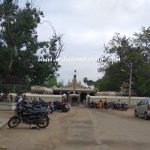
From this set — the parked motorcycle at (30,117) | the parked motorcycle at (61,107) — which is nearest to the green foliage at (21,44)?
the parked motorcycle at (61,107)

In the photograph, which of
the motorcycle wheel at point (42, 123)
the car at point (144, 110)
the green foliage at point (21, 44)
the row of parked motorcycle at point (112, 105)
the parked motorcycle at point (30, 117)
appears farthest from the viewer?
the row of parked motorcycle at point (112, 105)

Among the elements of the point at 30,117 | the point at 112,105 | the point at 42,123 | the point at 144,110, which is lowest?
the point at 42,123

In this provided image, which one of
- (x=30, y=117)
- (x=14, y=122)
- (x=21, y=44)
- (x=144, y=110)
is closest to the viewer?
(x=14, y=122)

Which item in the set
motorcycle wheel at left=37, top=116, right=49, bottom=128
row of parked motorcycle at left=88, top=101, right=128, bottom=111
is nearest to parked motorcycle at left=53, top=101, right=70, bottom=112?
row of parked motorcycle at left=88, top=101, right=128, bottom=111

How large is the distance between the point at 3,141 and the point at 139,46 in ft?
248

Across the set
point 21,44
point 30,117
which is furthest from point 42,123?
point 21,44

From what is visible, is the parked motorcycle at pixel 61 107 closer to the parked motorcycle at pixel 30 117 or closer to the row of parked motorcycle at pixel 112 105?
the row of parked motorcycle at pixel 112 105

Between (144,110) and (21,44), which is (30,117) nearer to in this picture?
(144,110)

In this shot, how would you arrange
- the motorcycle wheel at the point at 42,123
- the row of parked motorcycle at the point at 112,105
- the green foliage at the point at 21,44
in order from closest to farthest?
the motorcycle wheel at the point at 42,123 → the green foliage at the point at 21,44 → the row of parked motorcycle at the point at 112,105

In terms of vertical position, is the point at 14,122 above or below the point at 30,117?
below

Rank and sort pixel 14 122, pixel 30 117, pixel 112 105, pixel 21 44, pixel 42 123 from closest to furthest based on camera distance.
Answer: pixel 14 122 → pixel 30 117 → pixel 42 123 → pixel 21 44 → pixel 112 105

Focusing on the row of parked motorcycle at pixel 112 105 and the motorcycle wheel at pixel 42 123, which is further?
the row of parked motorcycle at pixel 112 105

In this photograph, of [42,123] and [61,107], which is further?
[61,107]

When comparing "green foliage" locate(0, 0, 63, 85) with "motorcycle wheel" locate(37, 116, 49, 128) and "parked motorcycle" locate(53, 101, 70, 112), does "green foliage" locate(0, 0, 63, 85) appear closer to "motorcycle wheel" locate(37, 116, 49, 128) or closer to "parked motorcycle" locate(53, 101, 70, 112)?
"parked motorcycle" locate(53, 101, 70, 112)
